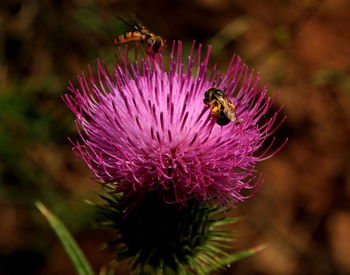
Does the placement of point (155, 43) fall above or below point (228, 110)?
above

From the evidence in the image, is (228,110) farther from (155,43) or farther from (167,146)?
(155,43)

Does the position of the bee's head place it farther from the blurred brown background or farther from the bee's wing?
the blurred brown background

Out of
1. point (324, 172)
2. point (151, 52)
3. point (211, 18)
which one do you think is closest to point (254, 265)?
point (324, 172)

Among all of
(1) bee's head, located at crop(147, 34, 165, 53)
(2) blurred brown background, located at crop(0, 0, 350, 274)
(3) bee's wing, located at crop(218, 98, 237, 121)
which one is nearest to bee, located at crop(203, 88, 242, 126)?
(3) bee's wing, located at crop(218, 98, 237, 121)

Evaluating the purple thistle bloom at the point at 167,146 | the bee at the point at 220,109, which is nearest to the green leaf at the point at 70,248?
the purple thistle bloom at the point at 167,146

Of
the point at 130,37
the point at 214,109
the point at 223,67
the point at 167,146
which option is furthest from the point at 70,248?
the point at 223,67

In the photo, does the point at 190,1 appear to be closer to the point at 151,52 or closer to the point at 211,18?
the point at 211,18
